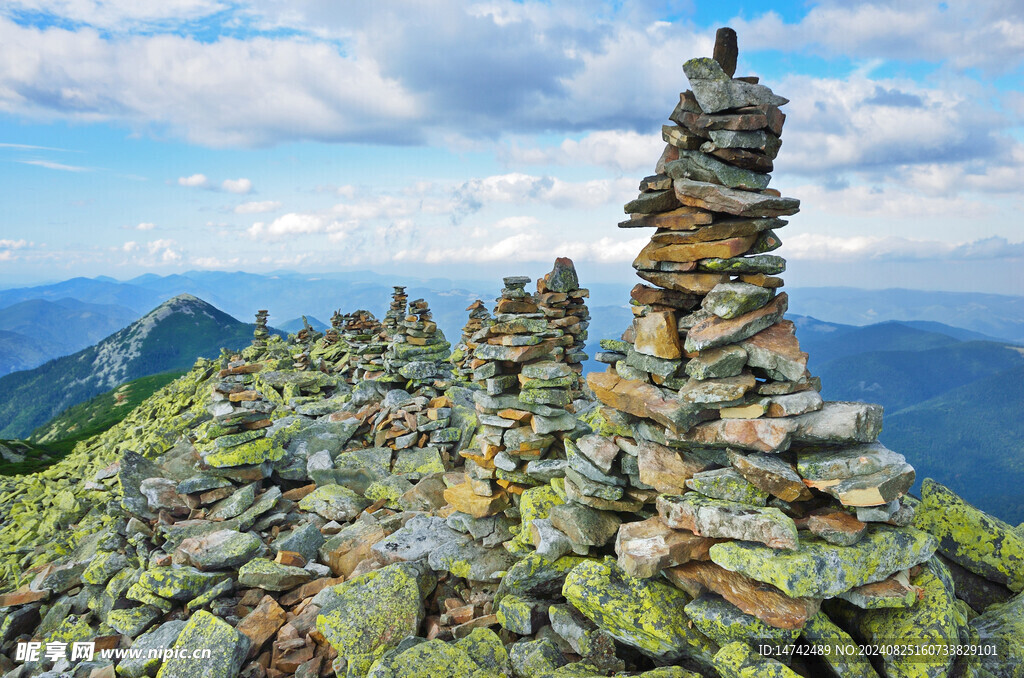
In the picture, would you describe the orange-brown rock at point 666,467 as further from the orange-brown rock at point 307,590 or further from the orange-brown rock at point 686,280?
the orange-brown rock at point 307,590

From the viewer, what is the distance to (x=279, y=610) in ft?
40.2

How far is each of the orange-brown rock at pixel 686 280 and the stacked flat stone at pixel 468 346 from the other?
50.1 ft

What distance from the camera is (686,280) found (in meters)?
10.7

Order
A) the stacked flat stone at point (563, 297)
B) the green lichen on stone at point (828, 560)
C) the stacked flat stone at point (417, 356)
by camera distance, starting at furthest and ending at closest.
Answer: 1. the stacked flat stone at point (417, 356)
2. the stacked flat stone at point (563, 297)
3. the green lichen on stone at point (828, 560)

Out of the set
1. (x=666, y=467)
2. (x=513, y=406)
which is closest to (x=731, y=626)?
(x=666, y=467)

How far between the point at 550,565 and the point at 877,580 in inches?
243

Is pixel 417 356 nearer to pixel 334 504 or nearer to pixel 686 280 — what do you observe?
pixel 334 504

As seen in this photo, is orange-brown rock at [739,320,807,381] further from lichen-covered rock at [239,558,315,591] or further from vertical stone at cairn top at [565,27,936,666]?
lichen-covered rock at [239,558,315,591]

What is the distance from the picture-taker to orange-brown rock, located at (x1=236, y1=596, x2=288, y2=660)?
11.5 metres

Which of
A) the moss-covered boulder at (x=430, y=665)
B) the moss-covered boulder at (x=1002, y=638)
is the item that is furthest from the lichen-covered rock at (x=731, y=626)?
the moss-covered boulder at (x=430, y=665)

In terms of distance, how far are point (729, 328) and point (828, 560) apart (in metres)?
4.17

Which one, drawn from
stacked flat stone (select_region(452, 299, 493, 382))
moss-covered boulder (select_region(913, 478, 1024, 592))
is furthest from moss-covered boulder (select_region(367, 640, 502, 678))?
stacked flat stone (select_region(452, 299, 493, 382))

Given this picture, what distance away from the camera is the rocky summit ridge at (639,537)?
8953 millimetres

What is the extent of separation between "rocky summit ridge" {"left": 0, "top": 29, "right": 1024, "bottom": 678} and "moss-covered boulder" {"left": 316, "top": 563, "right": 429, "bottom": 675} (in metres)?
0.06
